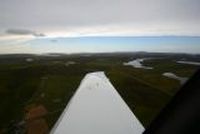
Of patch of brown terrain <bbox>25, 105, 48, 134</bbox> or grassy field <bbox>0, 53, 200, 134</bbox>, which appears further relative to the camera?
grassy field <bbox>0, 53, 200, 134</bbox>

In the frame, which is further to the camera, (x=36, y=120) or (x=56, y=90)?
(x=56, y=90)

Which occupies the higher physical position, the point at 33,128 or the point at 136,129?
the point at 136,129

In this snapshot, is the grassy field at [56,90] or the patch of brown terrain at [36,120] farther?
the grassy field at [56,90]

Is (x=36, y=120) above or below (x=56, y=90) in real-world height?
above

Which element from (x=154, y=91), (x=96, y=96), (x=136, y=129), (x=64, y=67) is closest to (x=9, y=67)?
(x=64, y=67)

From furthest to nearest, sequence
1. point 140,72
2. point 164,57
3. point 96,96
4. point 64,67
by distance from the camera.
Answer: point 64,67 < point 164,57 < point 140,72 < point 96,96

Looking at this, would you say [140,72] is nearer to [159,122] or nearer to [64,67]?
[64,67]

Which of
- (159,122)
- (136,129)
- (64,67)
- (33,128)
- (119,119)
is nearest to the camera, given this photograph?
(159,122)

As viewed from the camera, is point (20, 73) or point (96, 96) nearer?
point (96, 96)
